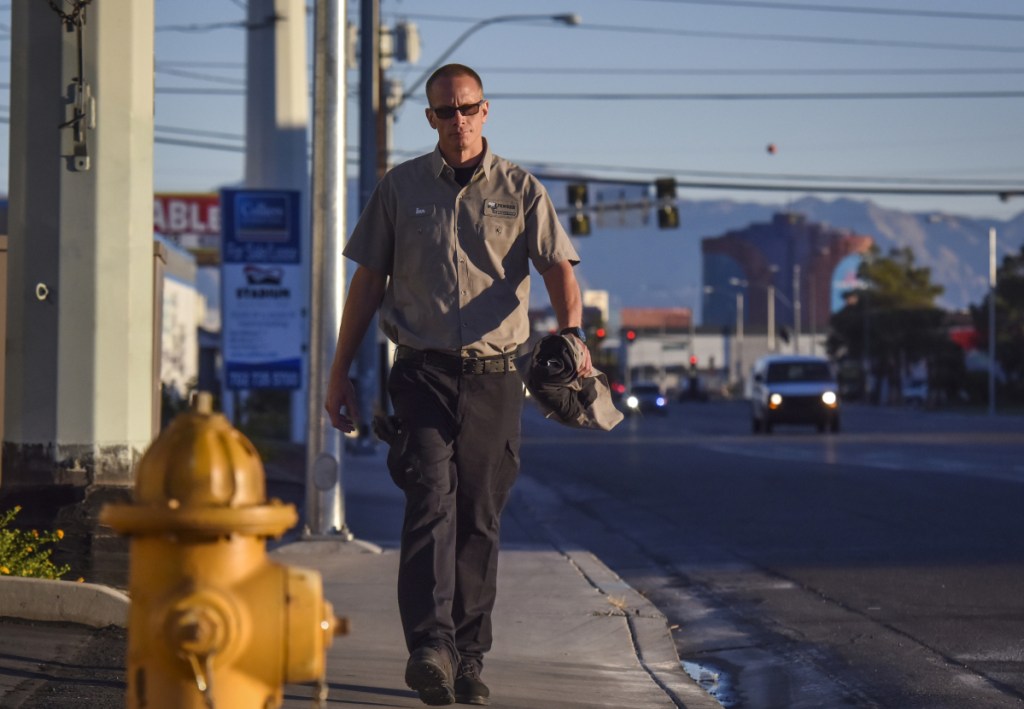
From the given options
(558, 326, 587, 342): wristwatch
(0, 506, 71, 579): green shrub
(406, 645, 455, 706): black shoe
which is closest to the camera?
(406, 645, 455, 706): black shoe

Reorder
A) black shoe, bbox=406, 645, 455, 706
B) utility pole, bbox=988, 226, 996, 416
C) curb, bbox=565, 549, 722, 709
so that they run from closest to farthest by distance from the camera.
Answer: black shoe, bbox=406, 645, 455, 706
curb, bbox=565, 549, 722, 709
utility pole, bbox=988, 226, 996, 416

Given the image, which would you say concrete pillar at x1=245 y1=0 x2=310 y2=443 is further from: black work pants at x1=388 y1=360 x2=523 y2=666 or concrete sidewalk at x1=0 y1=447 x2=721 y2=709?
black work pants at x1=388 y1=360 x2=523 y2=666

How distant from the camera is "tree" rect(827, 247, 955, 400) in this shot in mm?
91875

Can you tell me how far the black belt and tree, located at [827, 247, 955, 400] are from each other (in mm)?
84039

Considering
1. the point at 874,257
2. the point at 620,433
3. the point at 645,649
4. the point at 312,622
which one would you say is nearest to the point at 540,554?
the point at 645,649

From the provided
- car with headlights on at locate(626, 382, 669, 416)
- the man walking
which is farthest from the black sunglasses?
car with headlights on at locate(626, 382, 669, 416)

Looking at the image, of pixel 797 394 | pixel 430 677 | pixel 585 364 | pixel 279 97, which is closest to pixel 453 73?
pixel 585 364

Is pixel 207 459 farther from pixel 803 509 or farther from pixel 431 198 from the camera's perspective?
pixel 803 509

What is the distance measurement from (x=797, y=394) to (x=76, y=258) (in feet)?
98.6

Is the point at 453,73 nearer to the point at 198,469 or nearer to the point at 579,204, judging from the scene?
the point at 198,469

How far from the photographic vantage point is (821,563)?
10.2 meters

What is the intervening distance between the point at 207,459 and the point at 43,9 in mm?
5579

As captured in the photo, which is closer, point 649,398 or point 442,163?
point 442,163

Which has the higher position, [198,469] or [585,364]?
[585,364]
